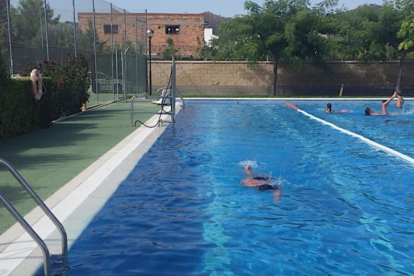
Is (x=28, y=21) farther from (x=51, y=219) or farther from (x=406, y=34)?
(x=406, y=34)

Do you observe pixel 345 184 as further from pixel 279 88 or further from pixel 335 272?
pixel 279 88

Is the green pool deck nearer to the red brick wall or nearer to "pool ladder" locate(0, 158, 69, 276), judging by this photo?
"pool ladder" locate(0, 158, 69, 276)

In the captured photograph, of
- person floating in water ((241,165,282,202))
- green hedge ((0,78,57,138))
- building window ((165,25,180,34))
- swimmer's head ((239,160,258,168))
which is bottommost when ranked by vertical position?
swimmer's head ((239,160,258,168))

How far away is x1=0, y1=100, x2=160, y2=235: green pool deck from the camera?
5.49 m

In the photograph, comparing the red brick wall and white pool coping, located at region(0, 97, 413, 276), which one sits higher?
the red brick wall

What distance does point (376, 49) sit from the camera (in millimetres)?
26203

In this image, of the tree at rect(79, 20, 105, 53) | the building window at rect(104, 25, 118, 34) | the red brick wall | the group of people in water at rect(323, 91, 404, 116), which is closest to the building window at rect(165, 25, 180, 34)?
the red brick wall

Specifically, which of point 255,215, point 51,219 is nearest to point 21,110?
point 255,215

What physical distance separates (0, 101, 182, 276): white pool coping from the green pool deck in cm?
16

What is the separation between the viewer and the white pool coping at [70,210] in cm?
364

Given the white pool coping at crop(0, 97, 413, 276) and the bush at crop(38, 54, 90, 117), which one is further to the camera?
the bush at crop(38, 54, 90, 117)

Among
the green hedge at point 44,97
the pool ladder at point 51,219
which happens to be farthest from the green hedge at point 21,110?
the pool ladder at point 51,219

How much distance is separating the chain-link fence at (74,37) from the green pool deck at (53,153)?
2320 millimetres

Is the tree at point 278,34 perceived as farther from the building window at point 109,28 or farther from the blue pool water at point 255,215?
the blue pool water at point 255,215
